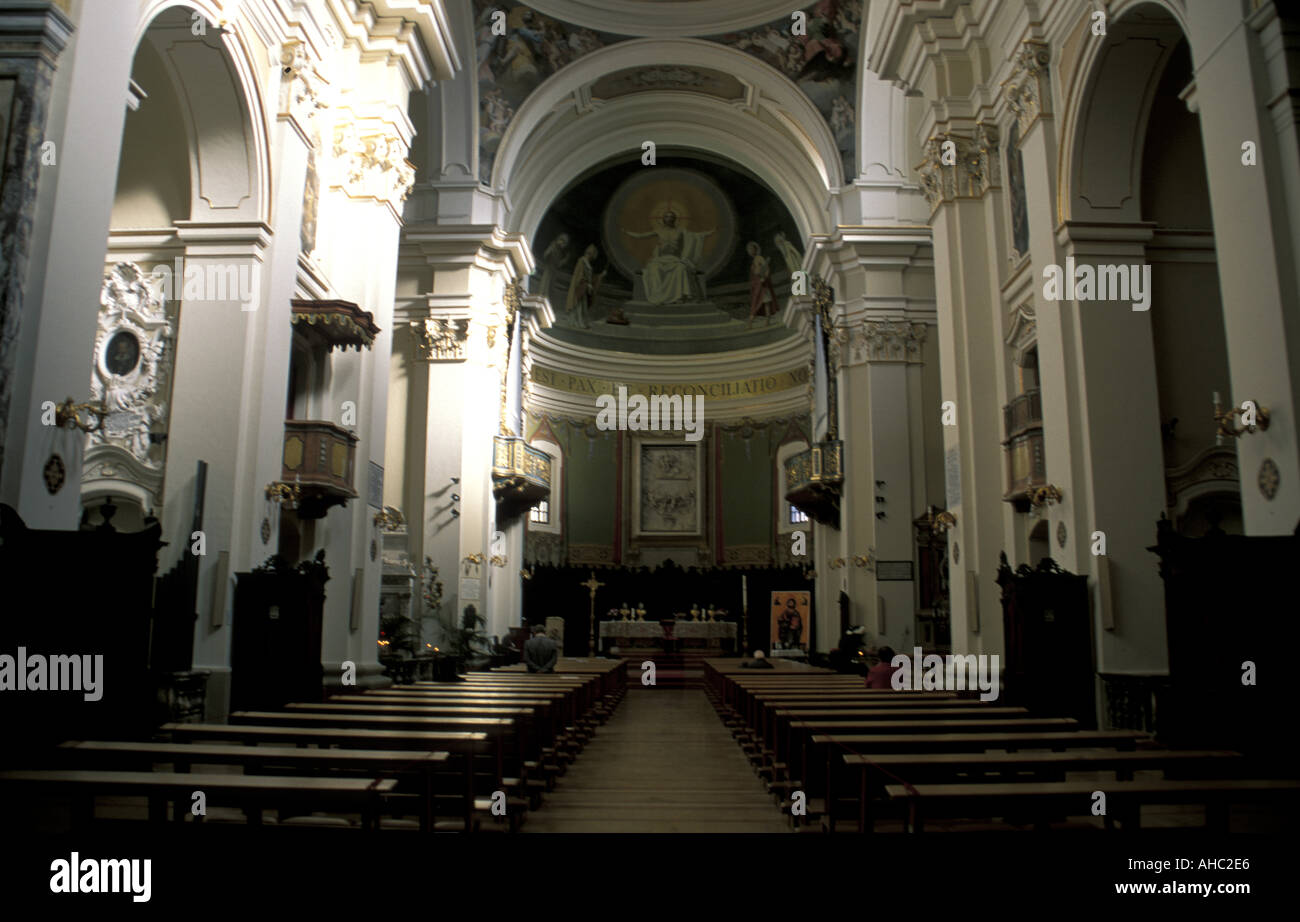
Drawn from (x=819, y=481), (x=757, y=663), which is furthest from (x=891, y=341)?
(x=757, y=663)

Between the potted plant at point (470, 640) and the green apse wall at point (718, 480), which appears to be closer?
the potted plant at point (470, 640)

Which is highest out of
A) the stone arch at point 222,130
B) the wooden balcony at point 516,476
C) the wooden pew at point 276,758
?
the stone arch at point 222,130

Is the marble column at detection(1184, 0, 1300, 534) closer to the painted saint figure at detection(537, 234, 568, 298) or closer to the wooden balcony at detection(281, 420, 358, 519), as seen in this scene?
the wooden balcony at detection(281, 420, 358, 519)

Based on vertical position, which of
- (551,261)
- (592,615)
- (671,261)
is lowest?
(592,615)

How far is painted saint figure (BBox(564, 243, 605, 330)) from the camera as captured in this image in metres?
26.3

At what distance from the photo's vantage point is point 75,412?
5.86m

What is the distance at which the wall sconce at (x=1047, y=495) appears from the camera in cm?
912

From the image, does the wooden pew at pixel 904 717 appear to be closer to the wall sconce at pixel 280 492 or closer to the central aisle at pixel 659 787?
the central aisle at pixel 659 787

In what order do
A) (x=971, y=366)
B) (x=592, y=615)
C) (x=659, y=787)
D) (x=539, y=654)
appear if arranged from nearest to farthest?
1. (x=659, y=787)
2. (x=971, y=366)
3. (x=539, y=654)
4. (x=592, y=615)

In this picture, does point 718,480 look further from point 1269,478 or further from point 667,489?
point 1269,478

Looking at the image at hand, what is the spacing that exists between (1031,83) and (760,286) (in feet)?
53.7

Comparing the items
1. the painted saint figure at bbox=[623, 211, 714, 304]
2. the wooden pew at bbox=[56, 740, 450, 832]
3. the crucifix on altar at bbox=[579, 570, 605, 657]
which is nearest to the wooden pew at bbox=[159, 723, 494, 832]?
the wooden pew at bbox=[56, 740, 450, 832]

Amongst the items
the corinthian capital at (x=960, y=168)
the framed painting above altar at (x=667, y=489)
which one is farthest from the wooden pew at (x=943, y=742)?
the framed painting above altar at (x=667, y=489)

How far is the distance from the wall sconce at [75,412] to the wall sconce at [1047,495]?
7.81m
